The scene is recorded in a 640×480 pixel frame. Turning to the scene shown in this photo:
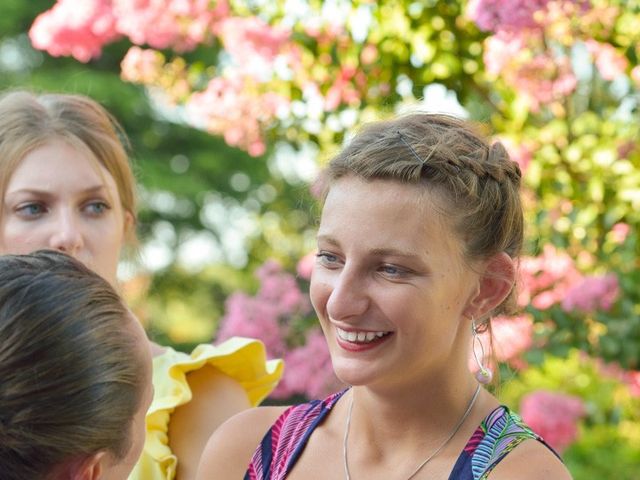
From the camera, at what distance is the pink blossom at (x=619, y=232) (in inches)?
142

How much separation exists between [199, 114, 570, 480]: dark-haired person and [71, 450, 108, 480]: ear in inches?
17.2

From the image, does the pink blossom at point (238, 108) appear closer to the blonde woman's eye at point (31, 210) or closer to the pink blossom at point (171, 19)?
the pink blossom at point (171, 19)

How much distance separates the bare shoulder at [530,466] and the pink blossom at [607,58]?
1.98 metres

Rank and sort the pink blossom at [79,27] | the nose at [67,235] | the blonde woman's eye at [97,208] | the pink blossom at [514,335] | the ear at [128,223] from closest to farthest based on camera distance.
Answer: the nose at [67,235] < the blonde woman's eye at [97,208] < the ear at [128,223] < the pink blossom at [514,335] < the pink blossom at [79,27]

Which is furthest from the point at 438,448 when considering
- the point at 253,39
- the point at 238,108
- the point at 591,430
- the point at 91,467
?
the point at 591,430

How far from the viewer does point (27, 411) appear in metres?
1.63

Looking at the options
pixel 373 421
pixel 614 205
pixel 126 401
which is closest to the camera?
pixel 126 401

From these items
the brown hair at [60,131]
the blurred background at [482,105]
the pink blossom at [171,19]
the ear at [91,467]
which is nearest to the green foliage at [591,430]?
the blurred background at [482,105]

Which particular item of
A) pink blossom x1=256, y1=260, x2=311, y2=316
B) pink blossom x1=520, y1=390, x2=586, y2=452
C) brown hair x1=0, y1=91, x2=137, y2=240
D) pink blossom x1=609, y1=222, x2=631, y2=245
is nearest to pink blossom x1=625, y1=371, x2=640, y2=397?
pink blossom x1=520, y1=390, x2=586, y2=452

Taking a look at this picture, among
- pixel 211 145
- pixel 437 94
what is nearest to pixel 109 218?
pixel 437 94

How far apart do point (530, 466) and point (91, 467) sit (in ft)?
2.30

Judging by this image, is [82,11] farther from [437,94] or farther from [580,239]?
[580,239]

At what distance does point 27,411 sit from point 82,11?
9.94 ft

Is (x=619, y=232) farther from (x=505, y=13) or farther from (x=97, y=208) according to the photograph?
(x=97, y=208)
